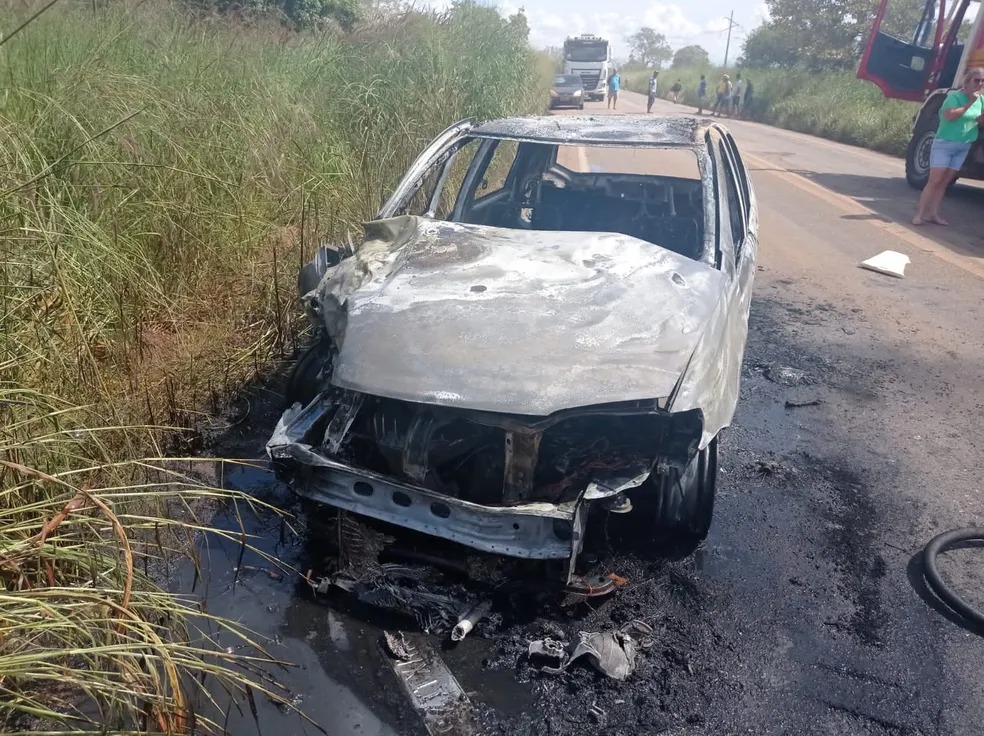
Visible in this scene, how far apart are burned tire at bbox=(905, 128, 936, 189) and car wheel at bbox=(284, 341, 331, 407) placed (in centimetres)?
1071

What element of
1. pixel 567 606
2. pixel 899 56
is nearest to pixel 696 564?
pixel 567 606

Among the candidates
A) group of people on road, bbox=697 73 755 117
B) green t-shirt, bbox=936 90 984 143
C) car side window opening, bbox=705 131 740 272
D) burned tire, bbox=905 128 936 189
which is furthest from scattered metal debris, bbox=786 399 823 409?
group of people on road, bbox=697 73 755 117

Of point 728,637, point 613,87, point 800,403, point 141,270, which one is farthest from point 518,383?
point 613,87

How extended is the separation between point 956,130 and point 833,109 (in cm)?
1569

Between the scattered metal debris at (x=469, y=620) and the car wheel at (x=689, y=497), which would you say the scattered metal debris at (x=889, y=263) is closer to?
the car wheel at (x=689, y=497)

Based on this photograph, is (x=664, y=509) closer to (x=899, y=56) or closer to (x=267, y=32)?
(x=267, y=32)

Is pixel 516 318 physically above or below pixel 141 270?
above

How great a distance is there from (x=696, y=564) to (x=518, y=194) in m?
2.89

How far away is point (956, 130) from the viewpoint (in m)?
8.22

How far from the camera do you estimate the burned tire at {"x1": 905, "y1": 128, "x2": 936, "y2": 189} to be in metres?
10.8

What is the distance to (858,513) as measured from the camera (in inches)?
128

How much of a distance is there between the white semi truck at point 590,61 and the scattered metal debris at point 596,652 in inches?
1240

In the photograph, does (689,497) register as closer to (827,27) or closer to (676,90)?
(827,27)

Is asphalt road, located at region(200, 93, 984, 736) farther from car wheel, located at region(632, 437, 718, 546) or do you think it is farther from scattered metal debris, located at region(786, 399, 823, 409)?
car wheel, located at region(632, 437, 718, 546)
